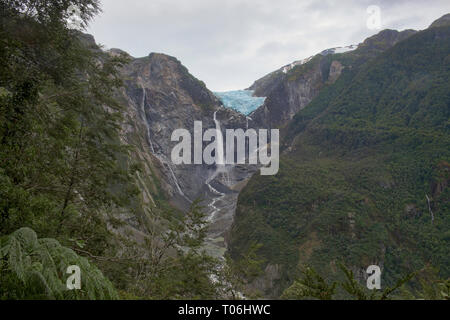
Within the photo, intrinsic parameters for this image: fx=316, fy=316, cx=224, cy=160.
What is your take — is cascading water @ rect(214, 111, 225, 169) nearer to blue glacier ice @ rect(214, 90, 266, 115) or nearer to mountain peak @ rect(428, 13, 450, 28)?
blue glacier ice @ rect(214, 90, 266, 115)

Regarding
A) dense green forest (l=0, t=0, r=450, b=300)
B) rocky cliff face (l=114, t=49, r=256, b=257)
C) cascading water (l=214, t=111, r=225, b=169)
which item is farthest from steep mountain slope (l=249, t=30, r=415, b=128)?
cascading water (l=214, t=111, r=225, b=169)

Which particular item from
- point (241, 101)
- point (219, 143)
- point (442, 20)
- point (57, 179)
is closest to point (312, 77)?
point (241, 101)

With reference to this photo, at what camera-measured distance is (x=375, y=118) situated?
3275 inches

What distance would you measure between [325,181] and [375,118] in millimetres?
31804

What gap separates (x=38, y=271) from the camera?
3.43 metres

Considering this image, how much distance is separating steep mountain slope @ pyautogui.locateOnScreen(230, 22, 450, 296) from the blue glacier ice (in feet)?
226

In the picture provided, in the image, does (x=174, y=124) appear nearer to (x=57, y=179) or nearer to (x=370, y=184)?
(x=370, y=184)

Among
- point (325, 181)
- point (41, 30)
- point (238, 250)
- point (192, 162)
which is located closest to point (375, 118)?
point (325, 181)

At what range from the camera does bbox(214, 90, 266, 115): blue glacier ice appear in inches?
6442

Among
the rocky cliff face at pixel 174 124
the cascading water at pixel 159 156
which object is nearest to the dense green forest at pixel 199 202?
the rocky cliff face at pixel 174 124

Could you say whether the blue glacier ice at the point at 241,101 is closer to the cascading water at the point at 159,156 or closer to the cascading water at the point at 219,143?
the cascading water at the point at 219,143
